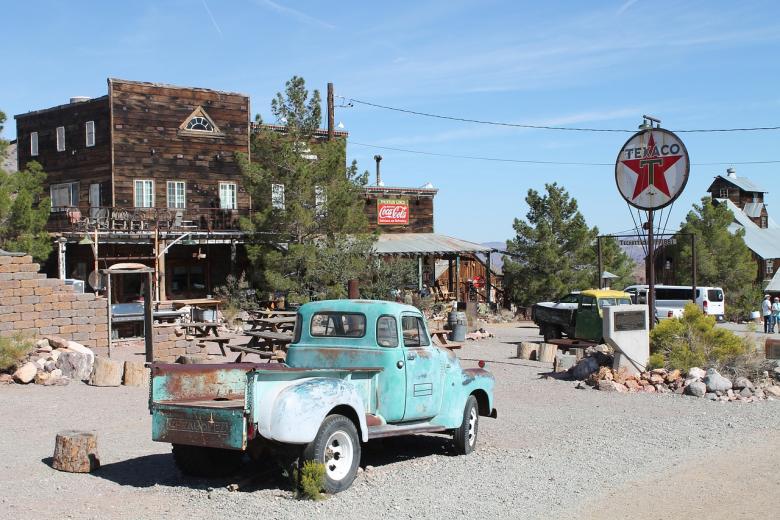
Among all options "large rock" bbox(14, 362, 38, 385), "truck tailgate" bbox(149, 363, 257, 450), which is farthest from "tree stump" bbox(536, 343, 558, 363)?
"truck tailgate" bbox(149, 363, 257, 450)

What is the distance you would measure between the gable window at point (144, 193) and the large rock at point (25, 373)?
795 inches

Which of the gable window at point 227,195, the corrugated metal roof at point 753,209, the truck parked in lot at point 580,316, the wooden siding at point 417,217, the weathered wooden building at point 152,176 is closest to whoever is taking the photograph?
the truck parked in lot at point 580,316

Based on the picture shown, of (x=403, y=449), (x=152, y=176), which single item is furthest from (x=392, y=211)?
(x=403, y=449)

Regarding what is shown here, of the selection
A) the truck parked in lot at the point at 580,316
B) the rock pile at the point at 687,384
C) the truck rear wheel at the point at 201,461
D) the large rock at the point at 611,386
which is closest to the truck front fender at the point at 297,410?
the truck rear wheel at the point at 201,461

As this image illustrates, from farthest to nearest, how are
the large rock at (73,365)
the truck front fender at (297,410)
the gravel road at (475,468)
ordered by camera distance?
the large rock at (73,365)
the gravel road at (475,468)
the truck front fender at (297,410)

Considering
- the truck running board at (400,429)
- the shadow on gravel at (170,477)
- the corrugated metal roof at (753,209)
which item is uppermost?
the corrugated metal roof at (753,209)

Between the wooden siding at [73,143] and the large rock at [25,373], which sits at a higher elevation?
the wooden siding at [73,143]

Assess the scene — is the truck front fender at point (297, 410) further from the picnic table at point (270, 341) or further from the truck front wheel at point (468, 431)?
the picnic table at point (270, 341)

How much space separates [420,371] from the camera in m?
9.58

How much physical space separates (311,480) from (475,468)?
2.47 metres

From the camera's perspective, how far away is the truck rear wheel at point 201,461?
874cm

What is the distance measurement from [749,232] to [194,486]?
62771mm

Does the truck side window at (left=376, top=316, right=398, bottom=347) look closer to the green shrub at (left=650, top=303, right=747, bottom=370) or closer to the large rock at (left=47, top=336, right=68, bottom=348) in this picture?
the green shrub at (left=650, top=303, right=747, bottom=370)

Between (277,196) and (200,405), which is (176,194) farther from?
(200,405)
